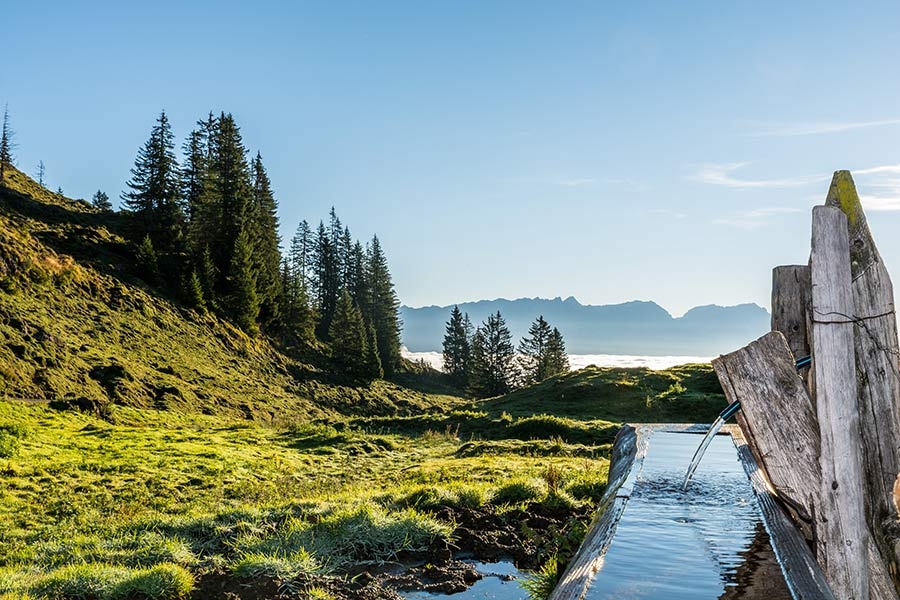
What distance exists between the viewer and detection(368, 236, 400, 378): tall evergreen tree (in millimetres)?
89750

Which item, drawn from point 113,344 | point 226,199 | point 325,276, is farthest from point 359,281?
point 113,344

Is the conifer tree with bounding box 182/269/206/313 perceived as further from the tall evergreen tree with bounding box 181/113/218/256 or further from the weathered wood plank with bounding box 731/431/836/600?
the weathered wood plank with bounding box 731/431/836/600

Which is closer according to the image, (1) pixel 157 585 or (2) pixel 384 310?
(1) pixel 157 585

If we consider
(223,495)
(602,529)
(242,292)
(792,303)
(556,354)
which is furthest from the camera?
(556,354)

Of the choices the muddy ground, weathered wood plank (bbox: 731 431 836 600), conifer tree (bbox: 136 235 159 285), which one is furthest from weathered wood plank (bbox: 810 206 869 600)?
conifer tree (bbox: 136 235 159 285)

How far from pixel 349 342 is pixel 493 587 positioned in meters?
68.7

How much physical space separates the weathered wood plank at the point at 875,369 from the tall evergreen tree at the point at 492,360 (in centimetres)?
8277

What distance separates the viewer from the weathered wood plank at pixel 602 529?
4.10 m

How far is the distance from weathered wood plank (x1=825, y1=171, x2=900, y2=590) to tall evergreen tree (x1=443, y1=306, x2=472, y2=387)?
9263cm

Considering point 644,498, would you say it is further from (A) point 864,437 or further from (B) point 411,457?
(B) point 411,457

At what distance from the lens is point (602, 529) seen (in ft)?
17.4

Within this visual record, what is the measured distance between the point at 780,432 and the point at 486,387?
272ft

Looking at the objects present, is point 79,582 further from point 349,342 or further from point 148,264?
point 349,342

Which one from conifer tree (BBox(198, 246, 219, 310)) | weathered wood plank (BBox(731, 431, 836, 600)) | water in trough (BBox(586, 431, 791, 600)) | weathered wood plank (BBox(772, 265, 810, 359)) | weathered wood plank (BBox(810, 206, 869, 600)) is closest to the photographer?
weathered wood plank (BBox(731, 431, 836, 600))
